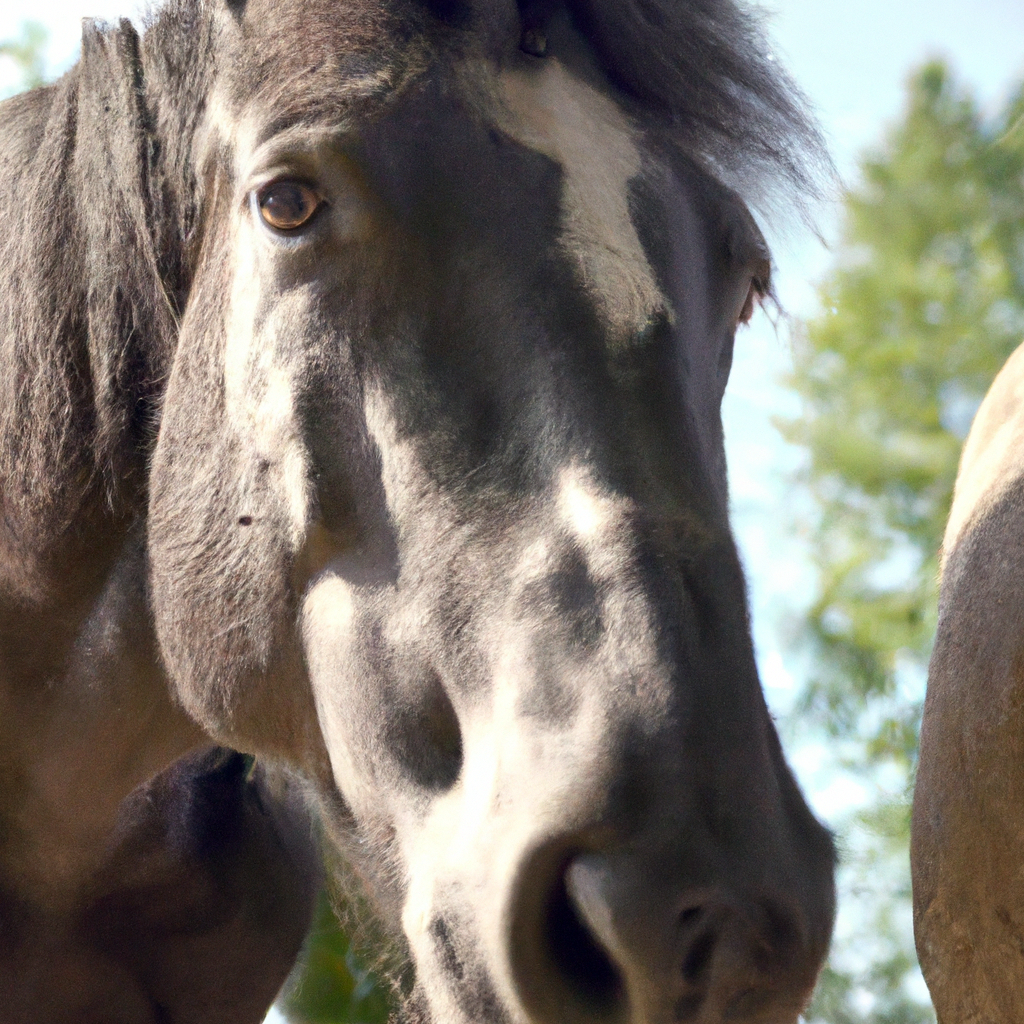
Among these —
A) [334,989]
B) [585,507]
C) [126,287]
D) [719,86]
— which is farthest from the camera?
[334,989]

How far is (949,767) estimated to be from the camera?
2033mm

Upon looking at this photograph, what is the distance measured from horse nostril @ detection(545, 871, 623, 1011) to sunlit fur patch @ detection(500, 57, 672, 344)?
0.63 meters

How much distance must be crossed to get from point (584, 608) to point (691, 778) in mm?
205

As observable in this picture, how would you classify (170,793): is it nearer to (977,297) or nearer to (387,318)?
(387,318)

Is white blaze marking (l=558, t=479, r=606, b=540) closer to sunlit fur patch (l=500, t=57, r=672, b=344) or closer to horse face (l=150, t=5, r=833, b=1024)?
horse face (l=150, t=5, r=833, b=1024)

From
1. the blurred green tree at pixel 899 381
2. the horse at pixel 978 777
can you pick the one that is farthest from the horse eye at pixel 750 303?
the blurred green tree at pixel 899 381

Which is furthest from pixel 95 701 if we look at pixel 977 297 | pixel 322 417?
pixel 977 297

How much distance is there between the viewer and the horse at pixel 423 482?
1076mm

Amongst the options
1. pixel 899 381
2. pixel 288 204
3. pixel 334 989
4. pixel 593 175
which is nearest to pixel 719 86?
pixel 593 175

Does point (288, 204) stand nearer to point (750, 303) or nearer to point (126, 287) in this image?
point (126, 287)

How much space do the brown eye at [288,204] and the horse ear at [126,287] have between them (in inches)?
15.2

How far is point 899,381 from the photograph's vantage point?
9750 mm

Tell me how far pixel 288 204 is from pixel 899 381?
907 centimetres

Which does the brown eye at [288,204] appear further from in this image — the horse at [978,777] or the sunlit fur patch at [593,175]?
the horse at [978,777]
